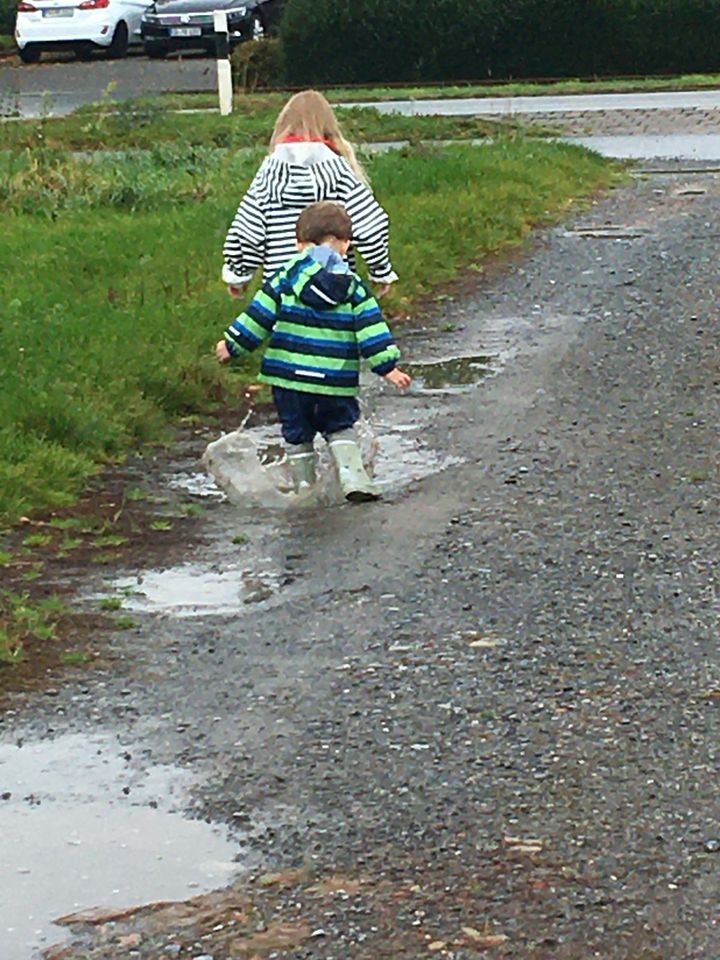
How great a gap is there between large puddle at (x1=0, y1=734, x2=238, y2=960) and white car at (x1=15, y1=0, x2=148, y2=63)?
30.8 m

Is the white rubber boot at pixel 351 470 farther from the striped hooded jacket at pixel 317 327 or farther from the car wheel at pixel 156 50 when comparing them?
the car wheel at pixel 156 50

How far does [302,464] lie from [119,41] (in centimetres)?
2949

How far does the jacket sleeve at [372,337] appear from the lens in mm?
7195

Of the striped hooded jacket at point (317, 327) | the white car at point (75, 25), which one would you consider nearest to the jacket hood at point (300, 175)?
the striped hooded jacket at point (317, 327)

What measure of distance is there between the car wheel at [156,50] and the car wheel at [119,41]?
0.94 meters

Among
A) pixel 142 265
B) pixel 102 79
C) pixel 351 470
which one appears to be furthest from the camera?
pixel 102 79

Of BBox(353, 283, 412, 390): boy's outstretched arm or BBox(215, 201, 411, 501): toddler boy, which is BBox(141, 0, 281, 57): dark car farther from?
BBox(353, 283, 412, 390): boy's outstretched arm

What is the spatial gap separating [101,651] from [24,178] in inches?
384

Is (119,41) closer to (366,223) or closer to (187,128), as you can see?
(187,128)

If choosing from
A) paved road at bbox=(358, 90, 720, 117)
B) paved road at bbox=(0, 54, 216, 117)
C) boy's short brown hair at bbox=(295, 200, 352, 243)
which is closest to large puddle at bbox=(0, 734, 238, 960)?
boy's short brown hair at bbox=(295, 200, 352, 243)

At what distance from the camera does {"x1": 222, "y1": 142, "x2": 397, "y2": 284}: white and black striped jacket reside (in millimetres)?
8141

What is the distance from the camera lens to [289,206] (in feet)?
26.7

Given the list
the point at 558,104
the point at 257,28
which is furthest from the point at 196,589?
the point at 257,28

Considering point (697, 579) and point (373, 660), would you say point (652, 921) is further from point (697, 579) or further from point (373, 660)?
point (697, 579)
